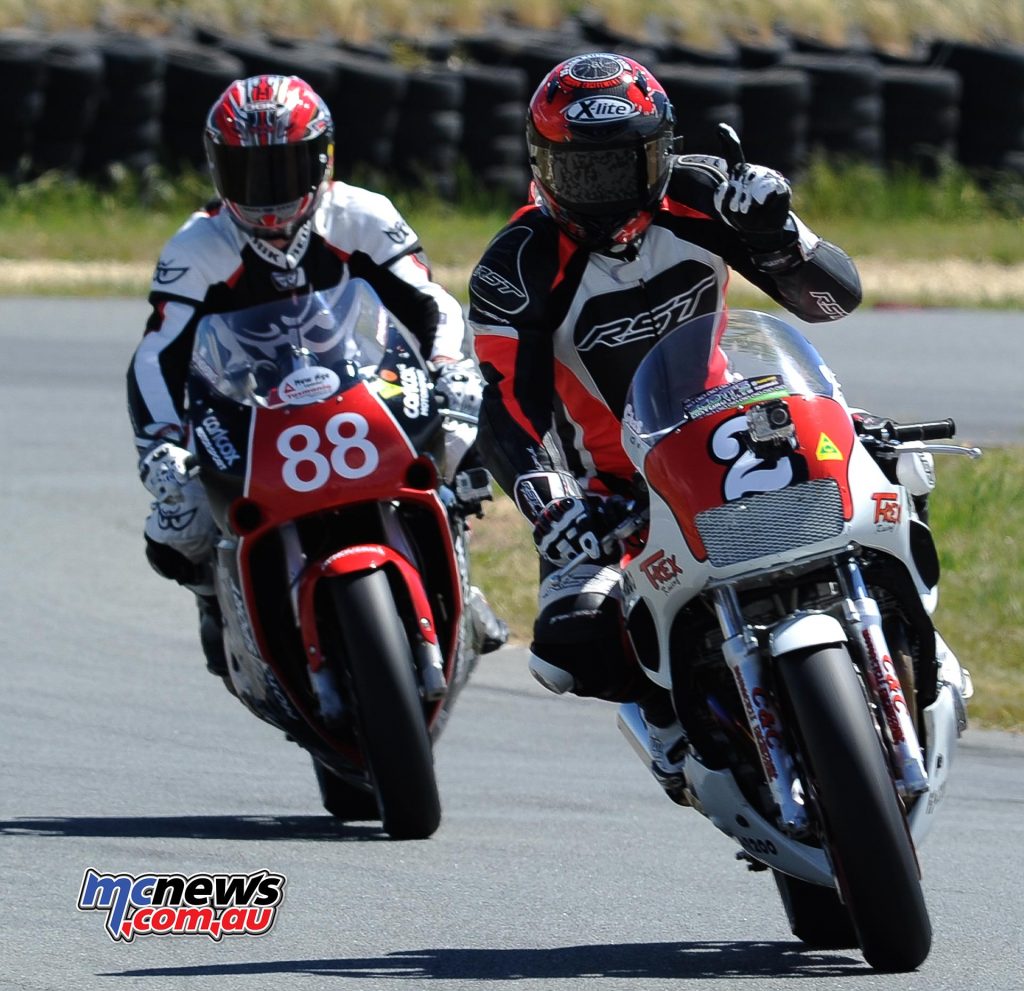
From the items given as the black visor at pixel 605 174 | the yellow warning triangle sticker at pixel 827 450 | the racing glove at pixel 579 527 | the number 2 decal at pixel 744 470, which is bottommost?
the racing glove at pixel 579 527


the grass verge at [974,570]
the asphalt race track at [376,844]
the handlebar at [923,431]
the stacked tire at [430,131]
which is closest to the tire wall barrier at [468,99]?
the stacked tire at [430,131]

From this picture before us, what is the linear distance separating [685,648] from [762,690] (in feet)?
0.93

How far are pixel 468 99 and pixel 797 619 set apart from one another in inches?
567

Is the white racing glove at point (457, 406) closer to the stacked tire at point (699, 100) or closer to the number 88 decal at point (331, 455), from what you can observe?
the number 88 decal at point (331, 455)

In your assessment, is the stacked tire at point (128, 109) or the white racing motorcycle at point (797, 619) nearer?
the white racing motorcycle at point (797, 619)

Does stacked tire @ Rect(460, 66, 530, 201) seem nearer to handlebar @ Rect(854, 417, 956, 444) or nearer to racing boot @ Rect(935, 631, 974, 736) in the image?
handlebar @ Rect(854, 417, 956, 444)

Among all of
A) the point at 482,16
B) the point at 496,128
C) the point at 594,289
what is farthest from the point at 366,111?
the point at 594,289

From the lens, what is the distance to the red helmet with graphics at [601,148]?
15.7 ft

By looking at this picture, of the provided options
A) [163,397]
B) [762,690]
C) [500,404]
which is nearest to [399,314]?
[163,397]

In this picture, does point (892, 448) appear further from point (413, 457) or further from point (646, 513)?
point (413, 457)

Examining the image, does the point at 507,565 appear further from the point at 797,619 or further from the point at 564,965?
the point at 797,619

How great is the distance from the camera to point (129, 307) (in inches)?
608

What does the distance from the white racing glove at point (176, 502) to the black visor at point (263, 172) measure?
78 cm

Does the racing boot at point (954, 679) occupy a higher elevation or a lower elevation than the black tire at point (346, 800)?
higher
